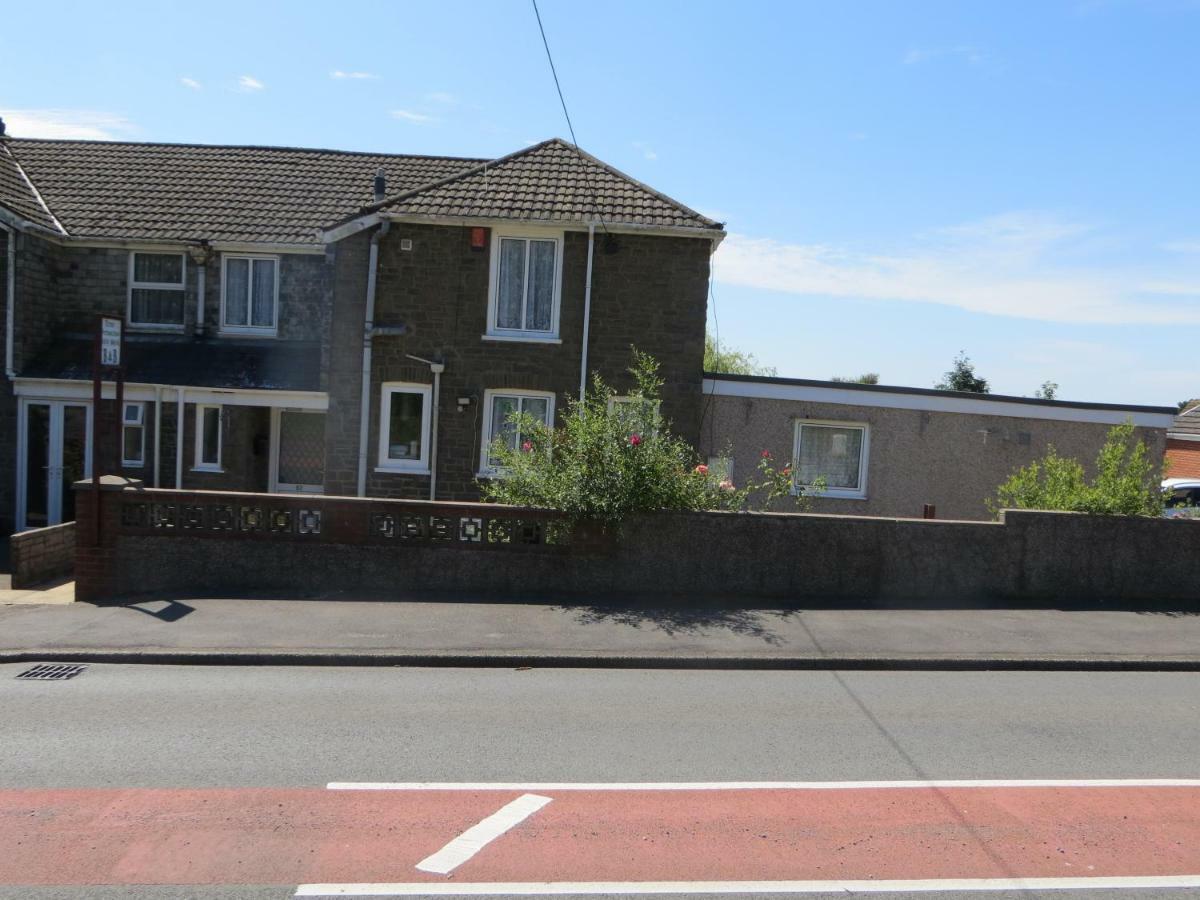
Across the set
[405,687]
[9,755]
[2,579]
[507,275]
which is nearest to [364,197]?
[507,275]

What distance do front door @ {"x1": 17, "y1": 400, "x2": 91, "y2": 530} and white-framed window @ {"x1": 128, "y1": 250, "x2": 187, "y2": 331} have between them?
2098 millimetres

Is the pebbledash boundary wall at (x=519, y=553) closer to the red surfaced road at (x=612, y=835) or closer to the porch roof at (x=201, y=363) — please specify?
the red surfaced road at (x=612, y=835)

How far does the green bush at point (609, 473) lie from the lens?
35.0 ft

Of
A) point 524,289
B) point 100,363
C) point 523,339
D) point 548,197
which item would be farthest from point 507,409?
point 100,363

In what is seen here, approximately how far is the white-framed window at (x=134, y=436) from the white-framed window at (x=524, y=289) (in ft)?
21.5

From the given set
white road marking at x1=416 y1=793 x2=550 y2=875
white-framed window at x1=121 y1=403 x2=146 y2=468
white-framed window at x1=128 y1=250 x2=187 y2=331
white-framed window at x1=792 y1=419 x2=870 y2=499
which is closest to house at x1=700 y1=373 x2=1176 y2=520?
white-framed window at x1=792 y1=419 x2=870 y2=499

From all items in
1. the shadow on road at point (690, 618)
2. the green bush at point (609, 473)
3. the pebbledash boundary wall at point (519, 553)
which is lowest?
the shadow on road at point (690, 618)

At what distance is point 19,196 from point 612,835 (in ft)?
57.0

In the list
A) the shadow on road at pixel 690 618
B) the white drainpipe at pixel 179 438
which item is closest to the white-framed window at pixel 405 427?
the white drainpipe at pixel 179 438

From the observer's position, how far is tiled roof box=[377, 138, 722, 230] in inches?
588

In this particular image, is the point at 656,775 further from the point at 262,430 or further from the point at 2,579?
the point at 262,430

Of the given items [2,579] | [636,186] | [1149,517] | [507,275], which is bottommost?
[2,579]

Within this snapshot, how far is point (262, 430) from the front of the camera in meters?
17.8

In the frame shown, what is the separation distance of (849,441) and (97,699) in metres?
11.6
